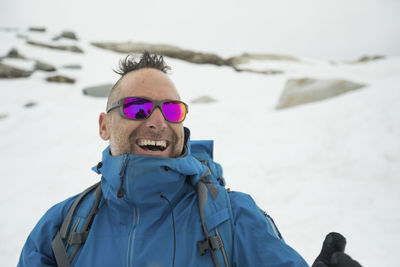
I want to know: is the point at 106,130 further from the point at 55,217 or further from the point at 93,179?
the point at 93,179

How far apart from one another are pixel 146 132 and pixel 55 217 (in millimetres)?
936

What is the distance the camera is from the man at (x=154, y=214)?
136 centimetres

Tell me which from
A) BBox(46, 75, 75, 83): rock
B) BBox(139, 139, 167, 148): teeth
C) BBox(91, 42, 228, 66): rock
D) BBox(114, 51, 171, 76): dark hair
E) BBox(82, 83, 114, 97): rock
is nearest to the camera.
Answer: BBox(139, 139, 167, 148): teeth

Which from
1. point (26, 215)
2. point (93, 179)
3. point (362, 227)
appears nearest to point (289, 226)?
point (362, 227)

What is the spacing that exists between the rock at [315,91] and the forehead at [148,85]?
6.68 meters

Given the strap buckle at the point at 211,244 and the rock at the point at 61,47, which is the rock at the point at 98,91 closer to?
the strap buckle at the point at 211,244

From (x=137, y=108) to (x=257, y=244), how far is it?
4.19 feet

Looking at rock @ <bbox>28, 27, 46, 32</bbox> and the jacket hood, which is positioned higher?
rock @ <bbox>28, 27, 46, 32</bbox>

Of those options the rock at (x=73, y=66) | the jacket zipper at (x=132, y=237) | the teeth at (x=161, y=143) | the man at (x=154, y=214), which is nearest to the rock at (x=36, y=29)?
the rock at (x=73, y=66)

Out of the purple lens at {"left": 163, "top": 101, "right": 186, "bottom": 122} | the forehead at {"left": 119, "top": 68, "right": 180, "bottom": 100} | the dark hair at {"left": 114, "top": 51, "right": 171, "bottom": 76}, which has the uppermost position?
the dark hair at {"left": 114, "top": 51, "right": 171, "bottom": 76}

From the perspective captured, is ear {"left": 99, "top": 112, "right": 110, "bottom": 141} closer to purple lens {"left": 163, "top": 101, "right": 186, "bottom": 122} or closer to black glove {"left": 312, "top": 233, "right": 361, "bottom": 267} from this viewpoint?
purple lens {"left": 163, "top": 101, "right": 186, "bottom": 122}

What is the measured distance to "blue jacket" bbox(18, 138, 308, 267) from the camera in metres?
1.36

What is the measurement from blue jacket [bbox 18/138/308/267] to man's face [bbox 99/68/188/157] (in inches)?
8.1

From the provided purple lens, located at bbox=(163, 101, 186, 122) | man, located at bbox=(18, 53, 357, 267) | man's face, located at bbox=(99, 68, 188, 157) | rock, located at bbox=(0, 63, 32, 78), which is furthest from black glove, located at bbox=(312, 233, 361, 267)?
rock, located at bbox=(0, 63, 32, 78)
